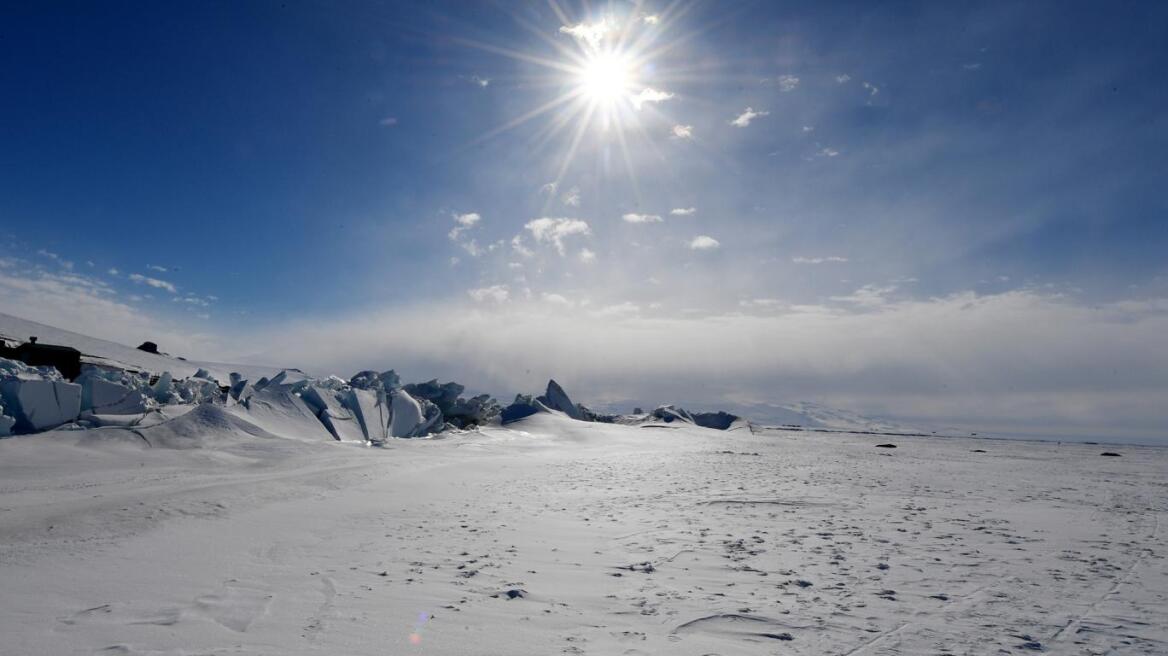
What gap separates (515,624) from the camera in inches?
158

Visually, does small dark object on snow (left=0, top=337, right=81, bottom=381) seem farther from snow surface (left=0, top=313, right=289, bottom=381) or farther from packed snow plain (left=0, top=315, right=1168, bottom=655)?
packed snow plain (left=0, top=315, right=1168, bottom=655)

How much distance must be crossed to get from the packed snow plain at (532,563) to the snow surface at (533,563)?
0.03 metres

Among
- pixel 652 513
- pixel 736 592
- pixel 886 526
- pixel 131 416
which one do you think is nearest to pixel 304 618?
pixel 736 592

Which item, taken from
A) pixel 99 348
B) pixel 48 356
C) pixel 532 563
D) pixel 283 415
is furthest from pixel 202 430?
pixel 99 348

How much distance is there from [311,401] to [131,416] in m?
5.23

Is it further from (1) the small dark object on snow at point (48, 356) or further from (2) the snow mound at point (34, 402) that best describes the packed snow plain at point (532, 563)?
(1) the small dark object on snow at point (48, 356)

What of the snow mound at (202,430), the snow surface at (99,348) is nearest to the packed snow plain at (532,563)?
the snow mound at (202,430)

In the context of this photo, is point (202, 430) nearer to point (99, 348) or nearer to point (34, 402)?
point (34, 402)

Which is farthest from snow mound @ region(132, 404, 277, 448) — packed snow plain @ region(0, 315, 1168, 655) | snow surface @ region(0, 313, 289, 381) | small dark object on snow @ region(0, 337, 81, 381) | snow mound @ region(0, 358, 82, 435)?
snow surface @ region(0, 313, 289, 381)

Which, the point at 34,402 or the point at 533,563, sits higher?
the point at 34,402

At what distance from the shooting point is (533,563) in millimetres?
5645

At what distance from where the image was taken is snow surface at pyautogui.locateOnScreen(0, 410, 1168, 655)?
381cm

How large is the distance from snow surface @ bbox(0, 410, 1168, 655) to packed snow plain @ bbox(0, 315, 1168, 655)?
1.2 inches

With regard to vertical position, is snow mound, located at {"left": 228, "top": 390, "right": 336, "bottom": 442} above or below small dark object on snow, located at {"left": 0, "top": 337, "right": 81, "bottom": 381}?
below
